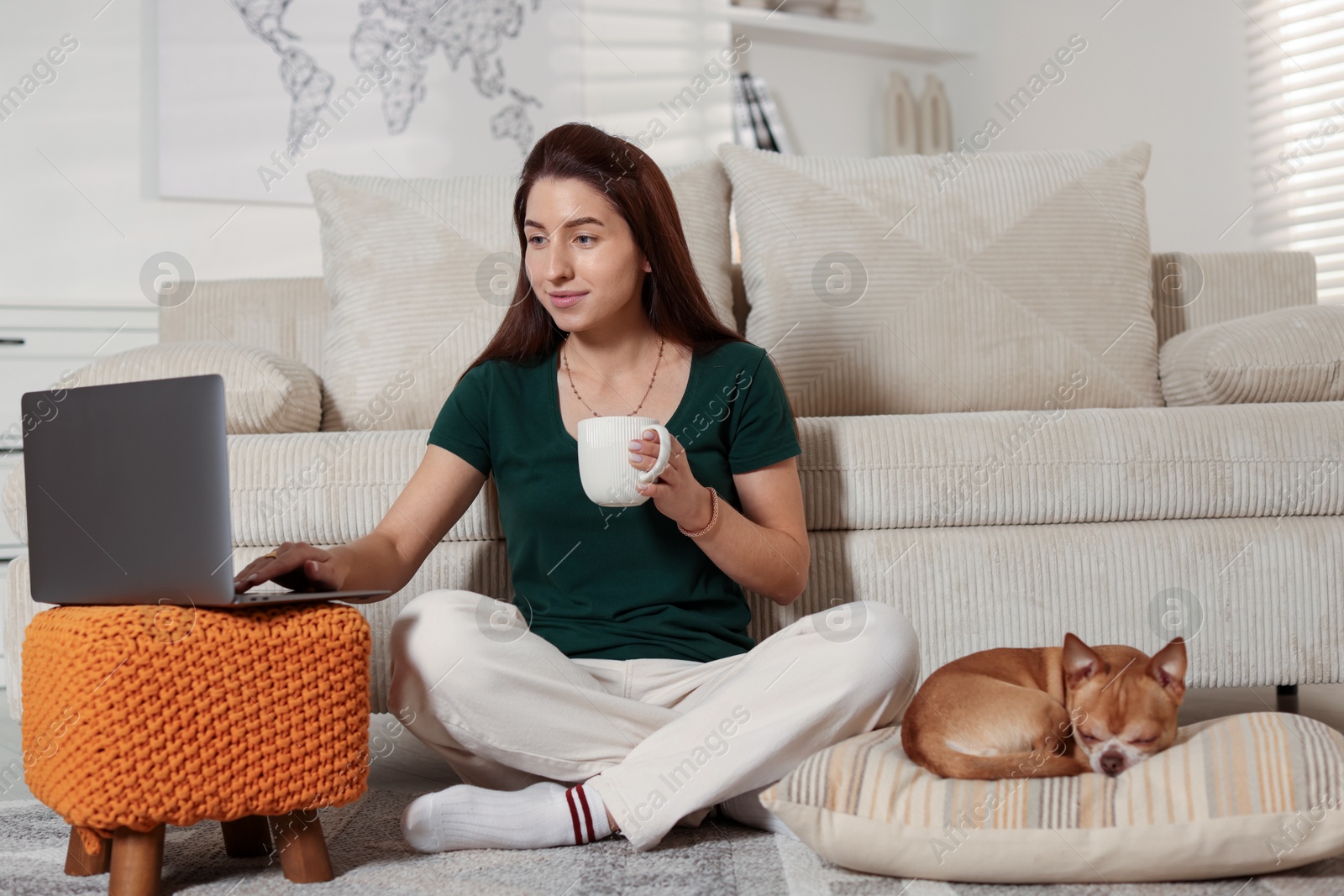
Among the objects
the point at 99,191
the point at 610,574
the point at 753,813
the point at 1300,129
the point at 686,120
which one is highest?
the point at 686,120

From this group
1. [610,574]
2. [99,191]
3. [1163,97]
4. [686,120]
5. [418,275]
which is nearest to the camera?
[610,574]

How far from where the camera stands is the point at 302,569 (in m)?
1.01

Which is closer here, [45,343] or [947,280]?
[947,280]

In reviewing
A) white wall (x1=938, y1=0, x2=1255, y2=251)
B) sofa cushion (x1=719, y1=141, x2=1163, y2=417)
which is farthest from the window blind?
sofa cushion (x1=719, y1=141, x2=1163, y2=417)

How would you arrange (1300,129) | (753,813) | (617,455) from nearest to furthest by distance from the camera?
1. (617,455)
2. (753,813)
3. (1300,129)

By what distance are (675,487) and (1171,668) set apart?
0.49m

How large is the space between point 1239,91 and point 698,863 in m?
3.05

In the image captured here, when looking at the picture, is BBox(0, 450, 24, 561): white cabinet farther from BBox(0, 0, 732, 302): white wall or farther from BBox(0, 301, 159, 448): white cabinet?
BBox(0, 0, 732, 302): white wall

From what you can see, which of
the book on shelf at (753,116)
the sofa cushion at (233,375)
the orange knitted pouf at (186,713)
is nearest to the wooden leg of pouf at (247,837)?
the orange knitted pouf at (186,713)

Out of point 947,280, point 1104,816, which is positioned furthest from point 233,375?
point 1104,816

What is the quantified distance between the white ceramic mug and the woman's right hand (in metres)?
0.26

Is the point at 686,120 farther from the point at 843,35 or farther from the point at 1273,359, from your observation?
the point at 1273,359

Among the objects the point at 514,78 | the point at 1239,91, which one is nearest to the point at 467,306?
the point at 514,78

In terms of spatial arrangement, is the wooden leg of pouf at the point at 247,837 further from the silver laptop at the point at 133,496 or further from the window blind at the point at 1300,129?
the window blind at the point at 1300,129
